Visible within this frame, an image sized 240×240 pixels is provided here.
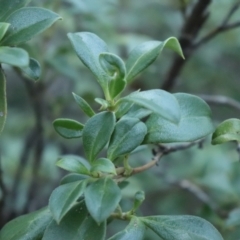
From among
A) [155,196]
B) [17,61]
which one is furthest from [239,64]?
[17,61]

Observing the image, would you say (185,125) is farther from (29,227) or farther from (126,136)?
(29,227)

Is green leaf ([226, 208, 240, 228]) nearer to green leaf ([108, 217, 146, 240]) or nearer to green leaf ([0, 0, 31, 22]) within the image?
green leaf ([108, 217, 146, 240])

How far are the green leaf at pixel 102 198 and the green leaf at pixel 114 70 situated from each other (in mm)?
88

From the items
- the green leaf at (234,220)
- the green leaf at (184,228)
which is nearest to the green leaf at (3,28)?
the green leaf at (184,228)

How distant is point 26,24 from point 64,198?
0.17 meters

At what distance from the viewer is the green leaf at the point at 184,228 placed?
1.76 ft

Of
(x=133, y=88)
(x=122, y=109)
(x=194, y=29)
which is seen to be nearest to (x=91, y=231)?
(x=122, y=109)

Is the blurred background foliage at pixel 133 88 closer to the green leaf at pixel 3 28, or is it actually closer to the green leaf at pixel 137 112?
the green leaf at pixel 137 112

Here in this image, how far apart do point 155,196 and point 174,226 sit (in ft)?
3.34

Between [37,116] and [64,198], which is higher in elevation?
[64,198]

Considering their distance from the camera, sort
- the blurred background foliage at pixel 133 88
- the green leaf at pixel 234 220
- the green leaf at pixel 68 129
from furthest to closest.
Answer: the blurred background foliage at pixel 133 88
the green leaf at pixel 234 220
the green leaf at pixel 68 129

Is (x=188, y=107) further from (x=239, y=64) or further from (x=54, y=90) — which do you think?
(x=239, y=64)

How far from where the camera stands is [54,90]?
168 centimetres

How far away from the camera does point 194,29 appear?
0.92 meters
